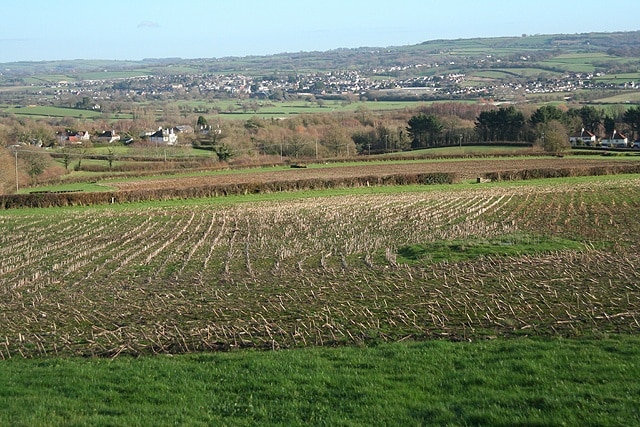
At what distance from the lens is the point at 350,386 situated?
949 centimetres

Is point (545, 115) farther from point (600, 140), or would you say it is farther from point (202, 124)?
point (202, 124)

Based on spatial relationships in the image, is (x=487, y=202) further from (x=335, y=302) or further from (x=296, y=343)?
(x=296, y=343)

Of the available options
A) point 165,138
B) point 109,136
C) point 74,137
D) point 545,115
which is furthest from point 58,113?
point 545,115

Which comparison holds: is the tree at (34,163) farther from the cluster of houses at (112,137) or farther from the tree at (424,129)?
the tree at (424,129)

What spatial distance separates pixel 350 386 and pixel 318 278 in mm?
9644

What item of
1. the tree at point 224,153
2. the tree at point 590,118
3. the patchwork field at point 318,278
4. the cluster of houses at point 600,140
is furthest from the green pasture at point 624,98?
the patchwork field at point 318,278

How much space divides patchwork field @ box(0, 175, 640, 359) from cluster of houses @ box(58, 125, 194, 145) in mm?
72213

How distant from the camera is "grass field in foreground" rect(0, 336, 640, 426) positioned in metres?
8.23

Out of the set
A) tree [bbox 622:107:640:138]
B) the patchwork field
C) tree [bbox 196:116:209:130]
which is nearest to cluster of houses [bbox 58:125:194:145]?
A: tree [bbox 196:116:209:130]

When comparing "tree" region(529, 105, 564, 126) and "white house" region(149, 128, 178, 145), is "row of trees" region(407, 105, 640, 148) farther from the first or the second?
"white house" region(149, 128, 178, 145)

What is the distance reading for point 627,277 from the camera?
16750 millimetres

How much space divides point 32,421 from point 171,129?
114 metres

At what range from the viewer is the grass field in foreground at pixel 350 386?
324 inches

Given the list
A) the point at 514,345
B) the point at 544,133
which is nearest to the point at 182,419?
the point at 514,345
